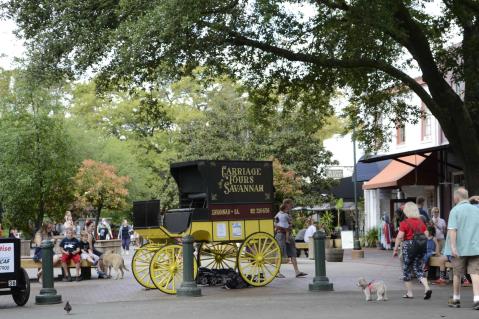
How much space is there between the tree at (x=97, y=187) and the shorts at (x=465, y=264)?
31812mm

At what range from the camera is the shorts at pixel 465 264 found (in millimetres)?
12602

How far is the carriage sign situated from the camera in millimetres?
14586

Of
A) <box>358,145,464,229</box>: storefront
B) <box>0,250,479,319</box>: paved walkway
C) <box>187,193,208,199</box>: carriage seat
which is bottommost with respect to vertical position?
<box>0,250,479,319</box>: paved walkway

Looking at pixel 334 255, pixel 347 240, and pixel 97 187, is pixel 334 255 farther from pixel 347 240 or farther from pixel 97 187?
pixel 97 187

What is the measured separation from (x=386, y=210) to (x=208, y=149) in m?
10.5

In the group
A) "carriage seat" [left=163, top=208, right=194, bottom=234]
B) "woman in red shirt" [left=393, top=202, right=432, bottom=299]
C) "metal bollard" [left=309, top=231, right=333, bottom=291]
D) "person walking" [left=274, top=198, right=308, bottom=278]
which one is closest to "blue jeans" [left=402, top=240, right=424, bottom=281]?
"woman in red shirt" [left=393, top=202, right=432, bottom=299]

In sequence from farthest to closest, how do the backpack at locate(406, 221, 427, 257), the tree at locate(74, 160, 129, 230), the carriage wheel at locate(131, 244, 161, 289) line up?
1. the tree at locate(74, 160, 129, 230)
2. the carriage wheel at locate(131, 244, 161, 289)
3. the backpack at locate(406, 221, 427, 257)

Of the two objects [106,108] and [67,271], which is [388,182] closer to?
[67,271]

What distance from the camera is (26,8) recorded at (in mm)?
18656

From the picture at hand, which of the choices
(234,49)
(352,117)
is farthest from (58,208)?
(234,49)

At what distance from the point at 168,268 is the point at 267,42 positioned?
241 inches

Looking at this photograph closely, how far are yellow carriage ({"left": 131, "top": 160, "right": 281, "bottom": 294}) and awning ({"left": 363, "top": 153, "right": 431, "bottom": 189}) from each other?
1613 centimetres

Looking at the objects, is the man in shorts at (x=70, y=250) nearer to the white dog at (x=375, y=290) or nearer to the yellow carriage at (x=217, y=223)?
the yellow carriage at (x=217, y=223)

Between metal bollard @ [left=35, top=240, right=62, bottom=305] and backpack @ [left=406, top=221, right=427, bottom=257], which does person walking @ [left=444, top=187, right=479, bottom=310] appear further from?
metal bollard @ [left=35, top=240, right=62, bottom=305]
